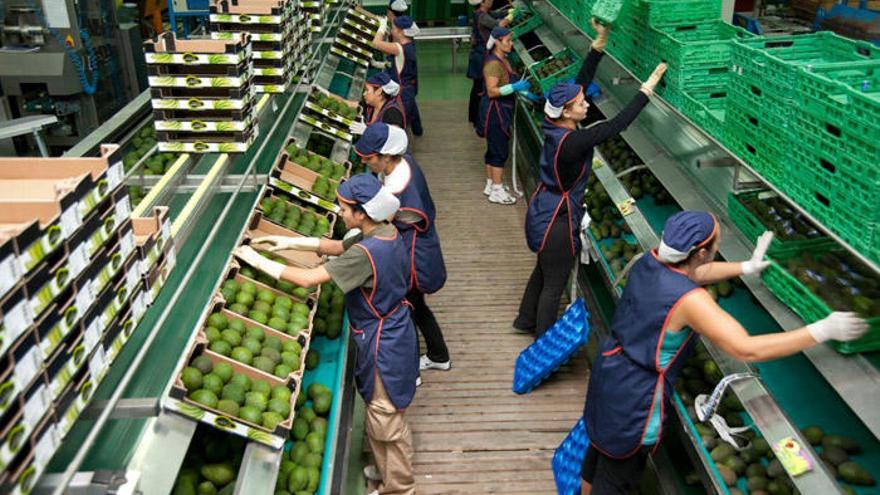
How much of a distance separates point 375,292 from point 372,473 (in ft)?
4.55

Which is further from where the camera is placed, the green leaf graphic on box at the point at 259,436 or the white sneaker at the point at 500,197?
the white sneaker at the point at 500,197

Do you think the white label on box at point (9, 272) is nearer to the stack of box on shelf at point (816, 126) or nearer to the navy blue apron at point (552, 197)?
the stack of box on shelf at point (816, 126)

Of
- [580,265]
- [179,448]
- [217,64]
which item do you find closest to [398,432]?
[179,448]

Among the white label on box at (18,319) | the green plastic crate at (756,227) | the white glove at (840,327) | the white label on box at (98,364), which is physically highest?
the white label on box at (18,319)

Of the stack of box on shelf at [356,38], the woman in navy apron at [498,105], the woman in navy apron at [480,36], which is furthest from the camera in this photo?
the woman in navy apron at [480,36]

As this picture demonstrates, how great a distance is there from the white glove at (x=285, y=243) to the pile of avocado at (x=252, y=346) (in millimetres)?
504

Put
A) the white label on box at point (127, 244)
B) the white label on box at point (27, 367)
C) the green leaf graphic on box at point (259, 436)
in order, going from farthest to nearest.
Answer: the green leaf graphic on box at point (259, 436)
the white label on box at point (127, 244)
the white label on box at point (27, 367)

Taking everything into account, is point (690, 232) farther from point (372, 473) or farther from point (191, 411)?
point (372, 473)

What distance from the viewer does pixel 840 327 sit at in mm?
2650

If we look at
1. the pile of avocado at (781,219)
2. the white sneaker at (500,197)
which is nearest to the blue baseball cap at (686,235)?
the pile of avocado at (781,219)

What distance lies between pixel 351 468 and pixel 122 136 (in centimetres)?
337

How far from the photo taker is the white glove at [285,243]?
3.98 metres

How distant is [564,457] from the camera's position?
422 cm

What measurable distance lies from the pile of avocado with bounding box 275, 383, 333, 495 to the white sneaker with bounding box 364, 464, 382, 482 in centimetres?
82
